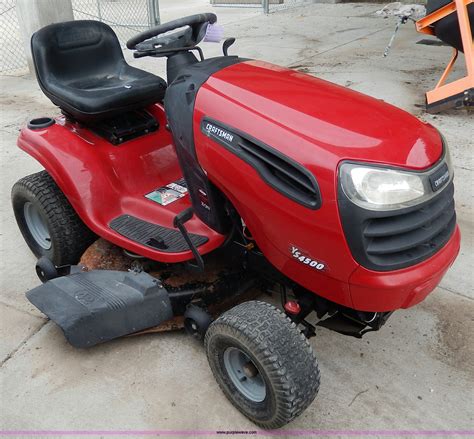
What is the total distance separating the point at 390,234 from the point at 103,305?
119 centimetres

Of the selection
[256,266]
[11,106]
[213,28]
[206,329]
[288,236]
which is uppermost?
[213,28]

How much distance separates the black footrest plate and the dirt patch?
3.93 ft

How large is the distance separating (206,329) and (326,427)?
0.59 metres

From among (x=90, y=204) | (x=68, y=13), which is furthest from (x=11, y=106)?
(x=90, y=204)

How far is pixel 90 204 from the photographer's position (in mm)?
2426

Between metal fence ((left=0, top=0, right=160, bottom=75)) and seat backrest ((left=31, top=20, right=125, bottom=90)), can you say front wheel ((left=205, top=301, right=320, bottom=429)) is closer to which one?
seat backrest ((left=31, top=20, right=125, bottom=90))

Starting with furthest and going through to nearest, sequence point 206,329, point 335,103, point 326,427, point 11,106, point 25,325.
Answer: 1. point 11,106
2. point 25,325
3. point 206,329
4. point 326,427
5. point 335,103

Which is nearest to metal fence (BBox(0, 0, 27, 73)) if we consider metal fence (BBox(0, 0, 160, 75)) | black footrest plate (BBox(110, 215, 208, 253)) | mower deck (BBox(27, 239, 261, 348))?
metal fence (BBox(0, 0, 160, 75))

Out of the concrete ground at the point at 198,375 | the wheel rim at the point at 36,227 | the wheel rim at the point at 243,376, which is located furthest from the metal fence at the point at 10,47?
the wheel rim at the point at 243,376

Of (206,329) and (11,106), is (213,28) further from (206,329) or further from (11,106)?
(11,106)

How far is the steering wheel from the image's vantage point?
2.13 m

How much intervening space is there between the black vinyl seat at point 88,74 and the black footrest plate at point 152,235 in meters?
0.53

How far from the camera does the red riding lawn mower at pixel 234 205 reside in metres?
1.62

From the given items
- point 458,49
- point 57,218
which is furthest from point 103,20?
point 57,218
